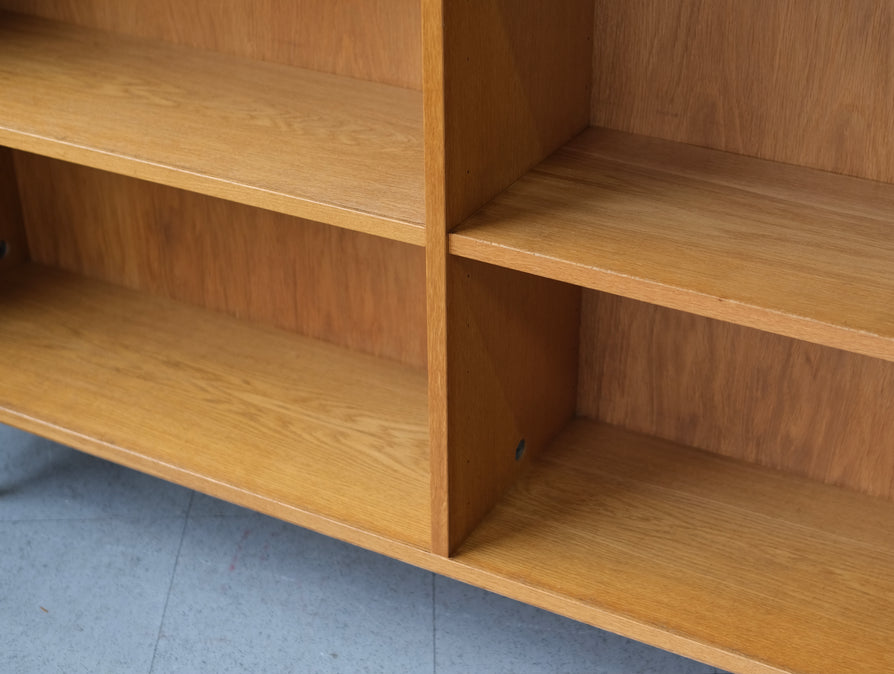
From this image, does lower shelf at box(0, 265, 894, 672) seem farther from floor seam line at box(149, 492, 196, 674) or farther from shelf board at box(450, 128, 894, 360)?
shelf board at box(450, 128, 894, 360)

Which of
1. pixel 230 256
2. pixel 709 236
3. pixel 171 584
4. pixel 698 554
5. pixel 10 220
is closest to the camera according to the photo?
pixel 709 236

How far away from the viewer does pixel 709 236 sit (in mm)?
1289

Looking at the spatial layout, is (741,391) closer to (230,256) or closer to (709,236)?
(709,236)

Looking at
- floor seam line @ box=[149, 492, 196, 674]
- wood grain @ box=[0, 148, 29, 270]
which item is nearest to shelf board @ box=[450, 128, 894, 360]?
floor seam line @ box=[149, 492, 196, 674]

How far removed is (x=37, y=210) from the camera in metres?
2.12

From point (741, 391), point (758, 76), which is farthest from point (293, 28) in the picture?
point (741, 391)

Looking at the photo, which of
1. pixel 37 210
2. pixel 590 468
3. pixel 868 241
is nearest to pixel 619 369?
pixel 590 468

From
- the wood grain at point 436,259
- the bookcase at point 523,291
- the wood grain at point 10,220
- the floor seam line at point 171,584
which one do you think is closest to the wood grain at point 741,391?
the bookcase at point 523,291

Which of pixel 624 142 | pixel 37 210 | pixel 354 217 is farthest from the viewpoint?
pixel 37 210

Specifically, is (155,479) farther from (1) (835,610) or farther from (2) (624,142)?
(1) (835,610)

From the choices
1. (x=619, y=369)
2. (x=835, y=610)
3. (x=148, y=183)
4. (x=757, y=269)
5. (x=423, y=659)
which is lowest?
(x=423, y=659)

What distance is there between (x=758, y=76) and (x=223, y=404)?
94 centimetres

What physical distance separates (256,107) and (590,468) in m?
0.69

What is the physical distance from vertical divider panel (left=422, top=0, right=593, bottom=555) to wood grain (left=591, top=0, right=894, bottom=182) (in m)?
0.06
